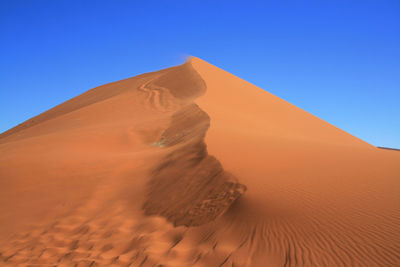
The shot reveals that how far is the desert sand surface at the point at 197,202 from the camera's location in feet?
16.1

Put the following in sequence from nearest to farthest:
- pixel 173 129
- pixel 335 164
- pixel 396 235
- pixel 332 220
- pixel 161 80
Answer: pixel 396 235 → pixel 332 220 → pixel 335 164 → pixel 173 129 → pixel 161 80

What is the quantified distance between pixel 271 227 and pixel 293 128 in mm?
12817

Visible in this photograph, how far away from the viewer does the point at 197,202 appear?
666 centimetres

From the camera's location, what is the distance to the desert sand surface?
193 inches

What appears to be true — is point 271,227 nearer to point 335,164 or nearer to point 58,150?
point 335,164

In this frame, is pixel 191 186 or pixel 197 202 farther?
pixel 191 186

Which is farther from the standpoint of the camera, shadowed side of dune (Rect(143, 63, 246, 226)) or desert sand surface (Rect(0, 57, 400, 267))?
shadowed side of dune (Rect(143, 63, 246, 226))

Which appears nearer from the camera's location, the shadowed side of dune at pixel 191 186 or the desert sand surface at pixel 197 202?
the desert sand surface at pixel 197 202

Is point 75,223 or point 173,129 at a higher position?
point 173,129

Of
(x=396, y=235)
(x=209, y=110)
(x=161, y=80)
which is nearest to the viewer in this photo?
(x=396, y=235)

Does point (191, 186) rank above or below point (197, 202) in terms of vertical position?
above

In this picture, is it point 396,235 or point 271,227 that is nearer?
point 396,235

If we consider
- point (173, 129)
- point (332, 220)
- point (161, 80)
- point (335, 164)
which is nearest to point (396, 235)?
point (332, 220)

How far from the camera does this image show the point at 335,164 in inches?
317
